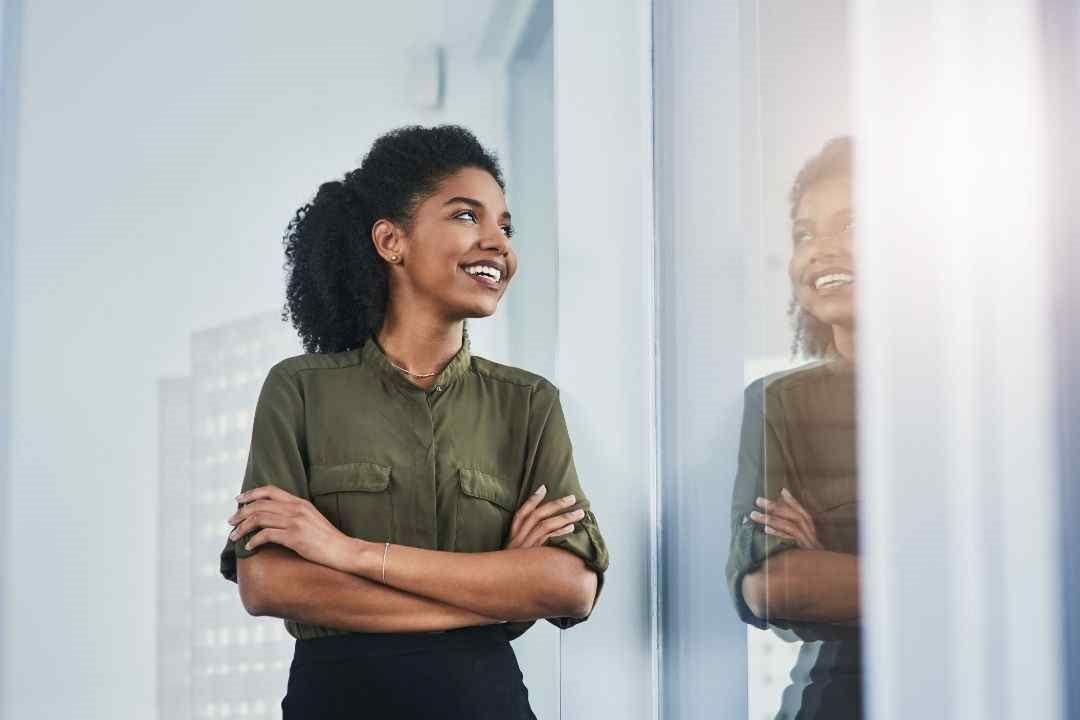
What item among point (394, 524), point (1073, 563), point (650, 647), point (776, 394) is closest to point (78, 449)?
point (394, 524)

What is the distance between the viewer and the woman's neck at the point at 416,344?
175 centimetres

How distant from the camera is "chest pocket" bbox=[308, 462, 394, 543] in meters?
1.63

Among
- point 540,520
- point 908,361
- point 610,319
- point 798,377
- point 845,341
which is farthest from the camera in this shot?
point 610,319

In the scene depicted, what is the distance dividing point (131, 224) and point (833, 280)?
134cm

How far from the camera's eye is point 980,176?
2.28 feet

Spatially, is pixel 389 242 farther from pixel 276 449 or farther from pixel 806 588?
pixel 806 588

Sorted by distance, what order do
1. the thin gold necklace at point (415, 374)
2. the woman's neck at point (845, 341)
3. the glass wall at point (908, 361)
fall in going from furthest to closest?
the thin gold necklace at point (415, 374) < the woman's neck at point (845, 341) < the glass wall at point (908, 361)

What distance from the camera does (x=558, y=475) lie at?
1.68 m

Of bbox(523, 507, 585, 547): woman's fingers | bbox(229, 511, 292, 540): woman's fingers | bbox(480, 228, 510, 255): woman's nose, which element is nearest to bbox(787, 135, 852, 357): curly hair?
bbox(523, 507, 585, 547): woman's fingers

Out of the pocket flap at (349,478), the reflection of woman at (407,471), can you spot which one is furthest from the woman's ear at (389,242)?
the pocket flap at (349,478)

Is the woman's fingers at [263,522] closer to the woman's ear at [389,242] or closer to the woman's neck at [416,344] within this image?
the woman's neck at [416,344]

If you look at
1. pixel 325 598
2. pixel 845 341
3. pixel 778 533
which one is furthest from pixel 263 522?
pixel 845 341

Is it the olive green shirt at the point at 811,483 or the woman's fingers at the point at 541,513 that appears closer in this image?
the olive green shirt at the point at 811,483

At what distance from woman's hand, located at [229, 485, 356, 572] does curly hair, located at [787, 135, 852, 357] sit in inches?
28.5
